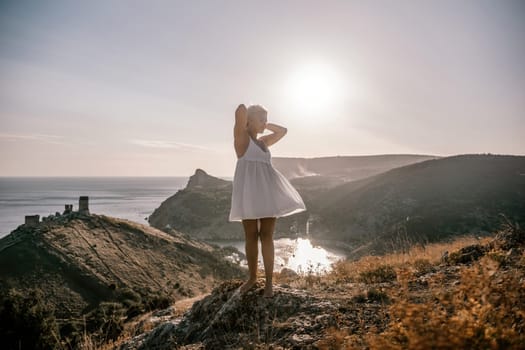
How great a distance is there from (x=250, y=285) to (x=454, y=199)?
3278 inches

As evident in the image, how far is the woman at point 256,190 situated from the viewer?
510cm

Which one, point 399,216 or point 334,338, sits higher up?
point 334,338

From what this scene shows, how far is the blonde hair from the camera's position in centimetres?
541

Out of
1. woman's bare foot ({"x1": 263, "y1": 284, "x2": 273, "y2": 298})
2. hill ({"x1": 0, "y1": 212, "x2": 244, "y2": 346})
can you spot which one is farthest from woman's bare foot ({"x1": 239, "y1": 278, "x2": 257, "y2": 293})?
hill ({"x1": 0, "y1": 212, "x2": 244, "y2": 346})

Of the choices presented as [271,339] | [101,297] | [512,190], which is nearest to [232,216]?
[271,339]

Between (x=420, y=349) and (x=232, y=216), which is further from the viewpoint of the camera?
(x=232, y=216)

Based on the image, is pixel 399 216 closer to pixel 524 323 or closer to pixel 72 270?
pixel 72 270

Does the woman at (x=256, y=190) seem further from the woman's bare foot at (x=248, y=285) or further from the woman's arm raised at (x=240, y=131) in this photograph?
the woman's bare foot at (x=248, y=285)

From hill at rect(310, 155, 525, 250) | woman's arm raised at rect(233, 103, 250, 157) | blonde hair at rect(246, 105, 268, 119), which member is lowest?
hill at rect(310, 155, 525, 250)

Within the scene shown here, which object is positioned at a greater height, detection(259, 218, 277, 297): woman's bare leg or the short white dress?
the short white dress

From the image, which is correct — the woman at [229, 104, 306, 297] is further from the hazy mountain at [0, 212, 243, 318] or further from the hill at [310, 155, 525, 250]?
the hill at [310, 155, 525, 250]

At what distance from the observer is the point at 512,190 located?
248 feet

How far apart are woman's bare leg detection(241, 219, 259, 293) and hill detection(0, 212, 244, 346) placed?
26.2 meters

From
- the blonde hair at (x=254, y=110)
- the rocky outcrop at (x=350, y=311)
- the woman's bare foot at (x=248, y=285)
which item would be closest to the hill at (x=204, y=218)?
the rocky outcrop at (x=350, y=311)
